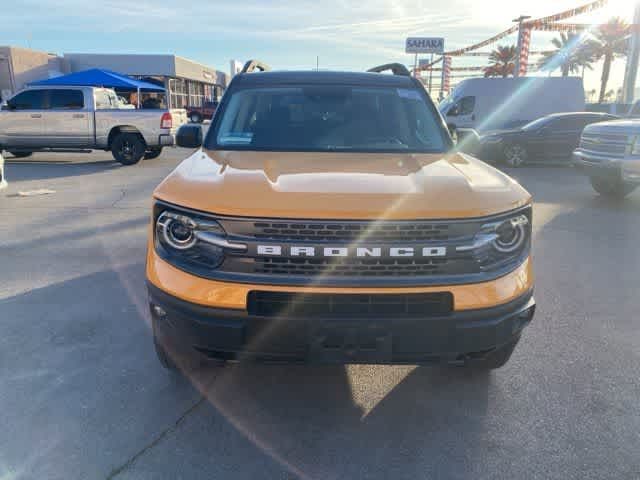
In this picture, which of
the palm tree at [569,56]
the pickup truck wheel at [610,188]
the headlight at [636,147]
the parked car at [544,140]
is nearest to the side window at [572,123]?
the parked car at [544,140]

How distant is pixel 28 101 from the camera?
42.7 feet

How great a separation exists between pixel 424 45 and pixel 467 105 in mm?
21038

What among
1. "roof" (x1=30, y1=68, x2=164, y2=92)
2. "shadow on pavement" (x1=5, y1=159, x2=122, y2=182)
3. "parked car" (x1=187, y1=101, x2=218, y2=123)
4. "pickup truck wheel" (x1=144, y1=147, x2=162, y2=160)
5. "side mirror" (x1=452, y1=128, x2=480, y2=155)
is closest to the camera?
"side mirror" (x1=452, y1=128, x2=480, y2=155)

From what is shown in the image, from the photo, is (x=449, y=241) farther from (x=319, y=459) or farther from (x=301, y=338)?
(x=319, y=459)

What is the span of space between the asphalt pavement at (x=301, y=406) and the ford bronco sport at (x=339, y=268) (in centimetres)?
47

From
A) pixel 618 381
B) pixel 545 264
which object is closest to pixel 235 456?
pixel 618 381

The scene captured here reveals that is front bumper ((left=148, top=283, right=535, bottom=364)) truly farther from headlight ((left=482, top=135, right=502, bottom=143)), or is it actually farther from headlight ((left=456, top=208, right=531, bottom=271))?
headlight ((left=482, top=135, right=502, bottom=143))

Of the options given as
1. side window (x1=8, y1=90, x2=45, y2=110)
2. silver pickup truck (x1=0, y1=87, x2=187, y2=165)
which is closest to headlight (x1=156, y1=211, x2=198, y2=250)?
silver pickup truck (x1=0, y1=87, x2=187, y2=165)

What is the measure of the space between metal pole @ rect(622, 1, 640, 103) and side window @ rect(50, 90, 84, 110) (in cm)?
1923

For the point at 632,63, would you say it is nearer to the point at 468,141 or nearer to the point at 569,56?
the point at 468,141

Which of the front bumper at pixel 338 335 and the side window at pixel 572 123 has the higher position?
the side window at pixel 572 123

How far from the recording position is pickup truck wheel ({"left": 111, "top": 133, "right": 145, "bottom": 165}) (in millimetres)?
13016

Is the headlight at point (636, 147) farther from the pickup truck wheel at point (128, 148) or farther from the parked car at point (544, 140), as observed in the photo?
the pickup truck wheel at point (128, 148)

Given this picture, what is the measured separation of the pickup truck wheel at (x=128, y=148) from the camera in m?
13.0
